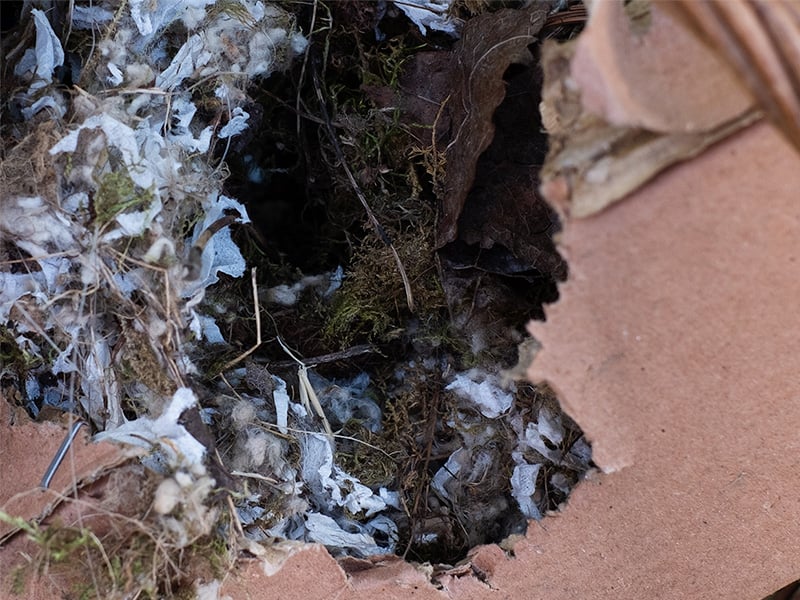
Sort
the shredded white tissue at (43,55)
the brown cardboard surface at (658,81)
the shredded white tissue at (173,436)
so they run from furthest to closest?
the shredded white tissue at (43,55) → the shredded white tissue at (173,436) → the brown cardboard surface at (658,81)

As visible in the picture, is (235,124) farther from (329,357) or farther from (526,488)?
(526,488)

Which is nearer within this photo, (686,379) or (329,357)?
(686,379)

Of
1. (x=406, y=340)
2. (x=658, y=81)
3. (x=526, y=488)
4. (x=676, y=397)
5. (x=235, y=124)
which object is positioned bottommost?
(x=526, y=488)

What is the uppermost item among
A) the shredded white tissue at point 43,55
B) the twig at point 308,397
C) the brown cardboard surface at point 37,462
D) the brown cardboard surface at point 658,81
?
the shredded white tissue at point 43,55

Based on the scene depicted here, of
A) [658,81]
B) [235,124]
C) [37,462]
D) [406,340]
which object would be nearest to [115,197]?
[235,124]

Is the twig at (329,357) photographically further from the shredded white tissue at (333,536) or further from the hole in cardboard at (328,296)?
the shredded white tissue at (333,536)

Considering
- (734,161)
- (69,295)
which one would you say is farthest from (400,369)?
(734,161)

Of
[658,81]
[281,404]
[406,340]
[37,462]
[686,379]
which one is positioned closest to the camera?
[658,81]

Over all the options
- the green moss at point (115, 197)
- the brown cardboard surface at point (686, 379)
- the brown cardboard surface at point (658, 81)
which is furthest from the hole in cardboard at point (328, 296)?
the brown cardboard surface at point (658, 81)

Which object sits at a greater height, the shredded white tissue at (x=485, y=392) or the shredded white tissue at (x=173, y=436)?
the shredded white tissue at (x=173, y=436)

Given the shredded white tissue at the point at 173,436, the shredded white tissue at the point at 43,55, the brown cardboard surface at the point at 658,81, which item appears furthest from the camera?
the shredded white tissue at the point at 43,55

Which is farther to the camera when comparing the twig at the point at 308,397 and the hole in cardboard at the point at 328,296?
the twig at the point at 308,397

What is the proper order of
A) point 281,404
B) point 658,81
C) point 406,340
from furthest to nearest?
1. point 406,340
2. point 281,404
3. point 658,81

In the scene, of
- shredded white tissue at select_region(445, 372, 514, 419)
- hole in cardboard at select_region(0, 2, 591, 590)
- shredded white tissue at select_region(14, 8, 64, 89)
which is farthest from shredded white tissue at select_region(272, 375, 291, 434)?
shredded white tissue at select_region(14, 8, 64, 89)
